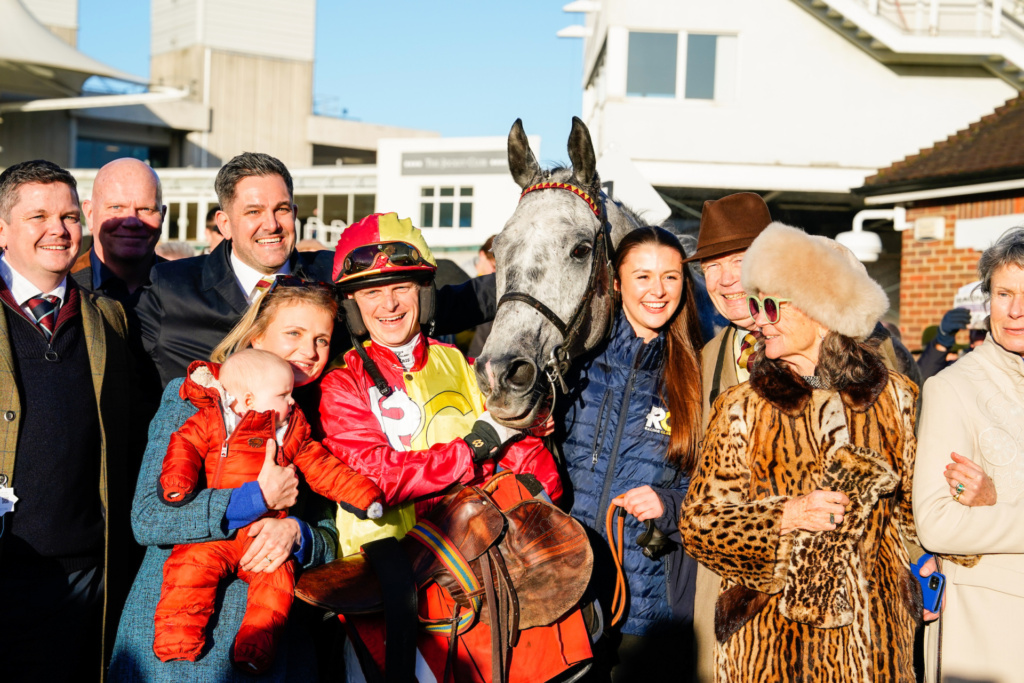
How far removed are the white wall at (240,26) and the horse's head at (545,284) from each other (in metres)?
44.0

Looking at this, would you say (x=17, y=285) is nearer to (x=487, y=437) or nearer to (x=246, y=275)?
(x=246, y=275)

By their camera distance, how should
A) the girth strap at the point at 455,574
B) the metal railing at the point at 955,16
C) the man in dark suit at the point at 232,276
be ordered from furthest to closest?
the metal railing at the point at 955,16, the man in dark suit at the point at 232,276, the girth strap at the point at 455,574

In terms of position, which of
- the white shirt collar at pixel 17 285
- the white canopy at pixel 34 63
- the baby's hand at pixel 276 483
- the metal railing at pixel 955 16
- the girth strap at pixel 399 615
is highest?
the white canopy at pixel 34 63

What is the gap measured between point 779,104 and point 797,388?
13.9 meters

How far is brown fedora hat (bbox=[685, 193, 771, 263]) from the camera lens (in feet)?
10.6

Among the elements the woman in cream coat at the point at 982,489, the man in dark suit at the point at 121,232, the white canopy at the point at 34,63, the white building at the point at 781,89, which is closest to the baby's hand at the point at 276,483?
the woman in cream coat at the point at 982,489

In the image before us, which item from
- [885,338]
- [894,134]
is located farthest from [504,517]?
[894,134]

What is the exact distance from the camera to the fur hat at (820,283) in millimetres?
2365

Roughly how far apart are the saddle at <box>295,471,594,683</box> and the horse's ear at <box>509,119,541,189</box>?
4.31ft

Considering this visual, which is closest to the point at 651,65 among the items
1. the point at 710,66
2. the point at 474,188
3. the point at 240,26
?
the point at 710,66

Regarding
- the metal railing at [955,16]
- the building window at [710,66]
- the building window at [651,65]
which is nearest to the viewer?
the metal railing at [955,16]

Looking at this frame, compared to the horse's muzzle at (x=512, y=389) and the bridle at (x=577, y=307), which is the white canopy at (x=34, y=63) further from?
the horse's muzzle at (x=512, y=389)

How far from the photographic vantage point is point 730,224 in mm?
3271

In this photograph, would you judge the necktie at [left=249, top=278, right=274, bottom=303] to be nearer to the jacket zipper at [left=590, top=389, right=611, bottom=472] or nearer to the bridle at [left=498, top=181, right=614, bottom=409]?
the bridle at [left=498, top=181, right=614, bottom=409]
